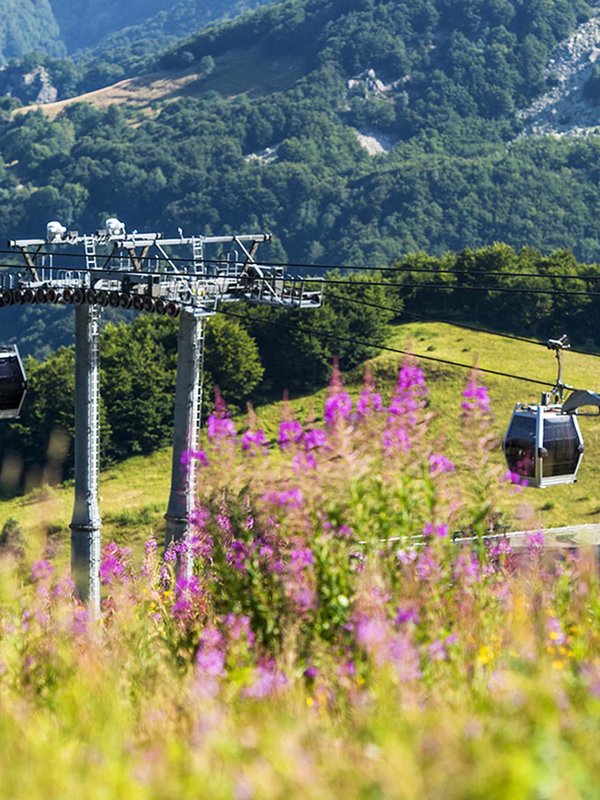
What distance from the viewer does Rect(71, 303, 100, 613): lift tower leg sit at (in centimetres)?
2970

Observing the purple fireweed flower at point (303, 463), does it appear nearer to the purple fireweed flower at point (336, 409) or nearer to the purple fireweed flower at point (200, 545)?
the purple fireweed flower at point (336, 409)

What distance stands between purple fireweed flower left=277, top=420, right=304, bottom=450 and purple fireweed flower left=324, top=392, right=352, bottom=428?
187mm

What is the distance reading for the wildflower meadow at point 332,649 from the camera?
19.7ft

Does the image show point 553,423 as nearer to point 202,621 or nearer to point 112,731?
point 202,621

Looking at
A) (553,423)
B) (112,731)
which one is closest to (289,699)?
(112,731)

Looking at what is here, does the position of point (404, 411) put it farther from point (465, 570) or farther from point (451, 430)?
point (451, 430)

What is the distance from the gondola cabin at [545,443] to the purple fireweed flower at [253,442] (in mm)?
14060

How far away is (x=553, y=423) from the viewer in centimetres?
2338

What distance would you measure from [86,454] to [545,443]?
1006 centimetres

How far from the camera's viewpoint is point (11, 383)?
27.4 metres

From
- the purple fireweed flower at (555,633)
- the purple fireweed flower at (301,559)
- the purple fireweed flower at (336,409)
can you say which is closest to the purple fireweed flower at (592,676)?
the purple fireweed flower at (555,633)

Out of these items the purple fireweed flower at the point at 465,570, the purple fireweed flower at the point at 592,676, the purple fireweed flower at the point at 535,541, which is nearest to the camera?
the purple fireweed flower at the point at 592,676

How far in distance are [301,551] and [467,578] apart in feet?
3.15

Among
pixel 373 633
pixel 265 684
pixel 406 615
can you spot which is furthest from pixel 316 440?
pixel 373 633
